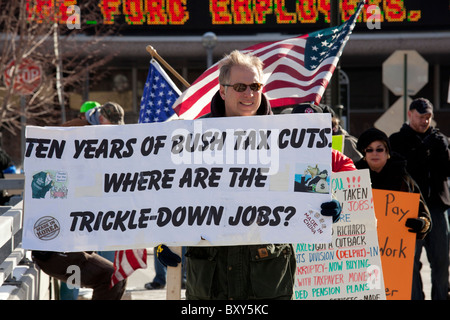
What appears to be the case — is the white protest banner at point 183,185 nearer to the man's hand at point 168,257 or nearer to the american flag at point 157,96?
the man's hand at point 168,257

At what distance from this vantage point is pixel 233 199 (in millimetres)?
4328

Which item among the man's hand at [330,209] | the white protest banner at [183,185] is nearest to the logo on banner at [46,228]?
the white protest banner at [183,185]

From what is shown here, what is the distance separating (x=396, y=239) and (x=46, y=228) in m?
2.98

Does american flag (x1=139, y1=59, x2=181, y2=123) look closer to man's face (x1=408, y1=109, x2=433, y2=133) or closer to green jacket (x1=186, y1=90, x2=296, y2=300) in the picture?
man's face (x1=408, y1=109, x2=433, y2=133)

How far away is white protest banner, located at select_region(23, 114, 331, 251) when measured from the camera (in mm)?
4285

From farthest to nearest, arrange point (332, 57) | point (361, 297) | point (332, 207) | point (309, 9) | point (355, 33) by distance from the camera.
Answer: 1. point (355, 33)
2. point (309, 9)
3. point (332, 57)
4. point (361, 297)
5. point (332, 207)

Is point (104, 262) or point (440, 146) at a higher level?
point (440, 146)

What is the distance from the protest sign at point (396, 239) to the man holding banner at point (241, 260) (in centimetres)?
231

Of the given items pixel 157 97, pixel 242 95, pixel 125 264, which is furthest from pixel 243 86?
pixel 157 97

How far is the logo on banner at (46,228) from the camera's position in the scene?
442 centimetres

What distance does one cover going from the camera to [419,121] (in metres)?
8.11

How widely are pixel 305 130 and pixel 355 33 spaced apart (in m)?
18.5

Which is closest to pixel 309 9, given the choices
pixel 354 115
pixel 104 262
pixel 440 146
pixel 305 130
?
pixel 354 115

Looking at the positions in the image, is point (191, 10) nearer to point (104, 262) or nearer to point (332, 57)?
point (332, 57)
